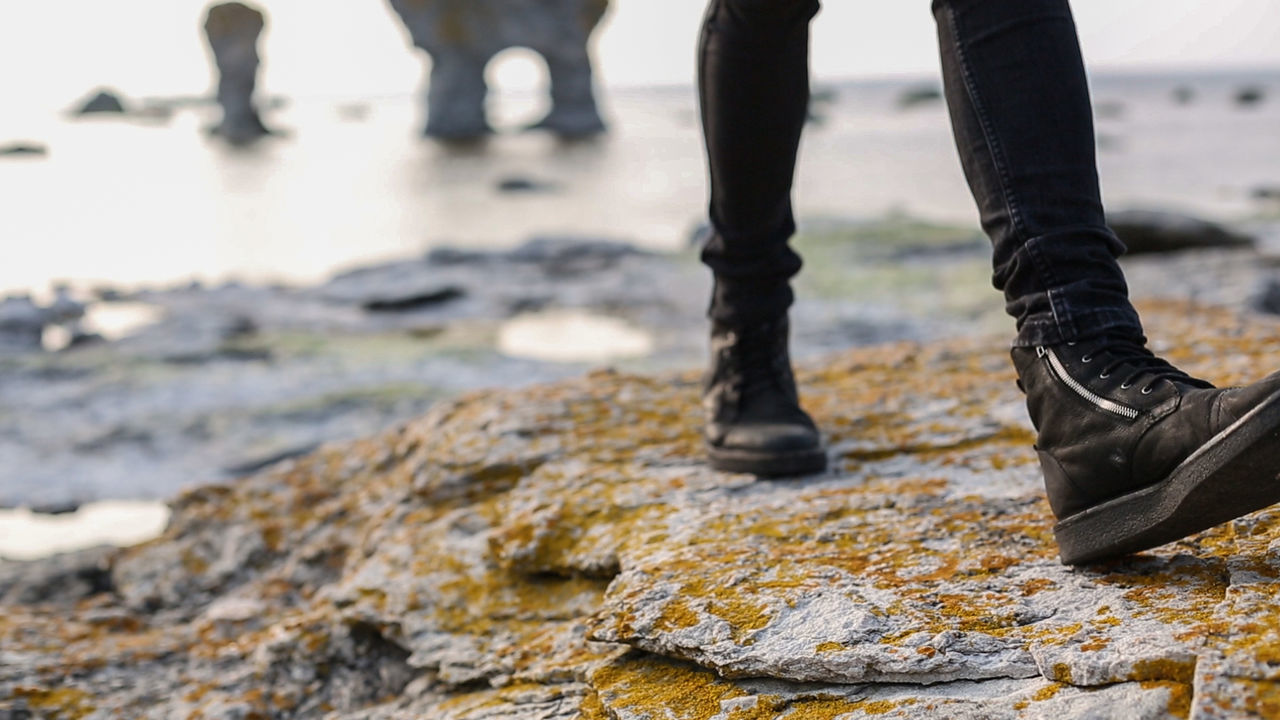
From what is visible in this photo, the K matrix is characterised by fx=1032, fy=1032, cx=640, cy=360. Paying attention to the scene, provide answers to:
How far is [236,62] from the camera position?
5131 cm

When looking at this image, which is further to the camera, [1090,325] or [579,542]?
[579,542]

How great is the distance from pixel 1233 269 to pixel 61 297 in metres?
9.00

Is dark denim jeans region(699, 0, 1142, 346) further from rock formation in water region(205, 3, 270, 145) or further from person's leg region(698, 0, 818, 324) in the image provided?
rock formation in water region(205, 3, 270, 145)

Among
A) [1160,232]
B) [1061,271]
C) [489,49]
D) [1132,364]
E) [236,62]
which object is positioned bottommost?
[1160,232]

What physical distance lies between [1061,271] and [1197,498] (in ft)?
1.07

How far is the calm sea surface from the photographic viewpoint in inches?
486

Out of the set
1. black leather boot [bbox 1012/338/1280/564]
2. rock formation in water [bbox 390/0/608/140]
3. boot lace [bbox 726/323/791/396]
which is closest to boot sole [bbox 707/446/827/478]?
boot lace [bbox 726/323/791/396]

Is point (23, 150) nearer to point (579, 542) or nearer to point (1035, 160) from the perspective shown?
point (579, 542)

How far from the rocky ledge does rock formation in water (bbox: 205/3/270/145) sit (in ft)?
164

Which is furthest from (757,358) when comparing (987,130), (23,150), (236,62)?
(236,62)

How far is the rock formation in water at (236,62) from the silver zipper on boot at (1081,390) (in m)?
51.6

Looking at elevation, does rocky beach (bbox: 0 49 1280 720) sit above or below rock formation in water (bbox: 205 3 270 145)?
below

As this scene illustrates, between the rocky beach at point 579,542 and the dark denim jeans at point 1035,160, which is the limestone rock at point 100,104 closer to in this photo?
the rocky beach at point 579,542

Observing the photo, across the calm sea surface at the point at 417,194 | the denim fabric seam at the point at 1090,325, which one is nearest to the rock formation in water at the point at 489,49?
the calm sea surface at the point at 417,194
